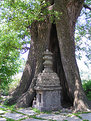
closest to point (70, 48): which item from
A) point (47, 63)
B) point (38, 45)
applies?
point (47, 63)

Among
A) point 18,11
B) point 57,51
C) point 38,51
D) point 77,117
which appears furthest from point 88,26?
point 77,117

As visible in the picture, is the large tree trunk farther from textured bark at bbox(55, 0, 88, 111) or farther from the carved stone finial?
the carved stone finial

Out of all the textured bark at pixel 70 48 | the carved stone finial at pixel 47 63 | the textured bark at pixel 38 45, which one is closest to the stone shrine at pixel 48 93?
the carved stone finial at pixel 47 63

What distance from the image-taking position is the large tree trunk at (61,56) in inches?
248

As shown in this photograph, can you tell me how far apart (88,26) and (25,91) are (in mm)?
8094

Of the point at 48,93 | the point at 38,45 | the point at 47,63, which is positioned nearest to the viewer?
the point at 48,93

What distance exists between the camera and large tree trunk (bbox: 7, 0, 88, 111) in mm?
6289

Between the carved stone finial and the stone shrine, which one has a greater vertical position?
the carved stone finial

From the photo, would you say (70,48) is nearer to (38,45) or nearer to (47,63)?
(47,63)

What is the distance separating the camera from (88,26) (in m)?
12.0

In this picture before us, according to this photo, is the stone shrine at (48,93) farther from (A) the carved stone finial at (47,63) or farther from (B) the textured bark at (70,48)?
(B) the textured bark at (70,48)

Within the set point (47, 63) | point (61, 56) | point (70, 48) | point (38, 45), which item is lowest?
point (47, 63)

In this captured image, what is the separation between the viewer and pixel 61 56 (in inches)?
266

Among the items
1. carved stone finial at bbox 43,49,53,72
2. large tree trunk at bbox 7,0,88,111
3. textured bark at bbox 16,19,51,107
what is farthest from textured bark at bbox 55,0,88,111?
textured bark at bbox 16,19,51,107
